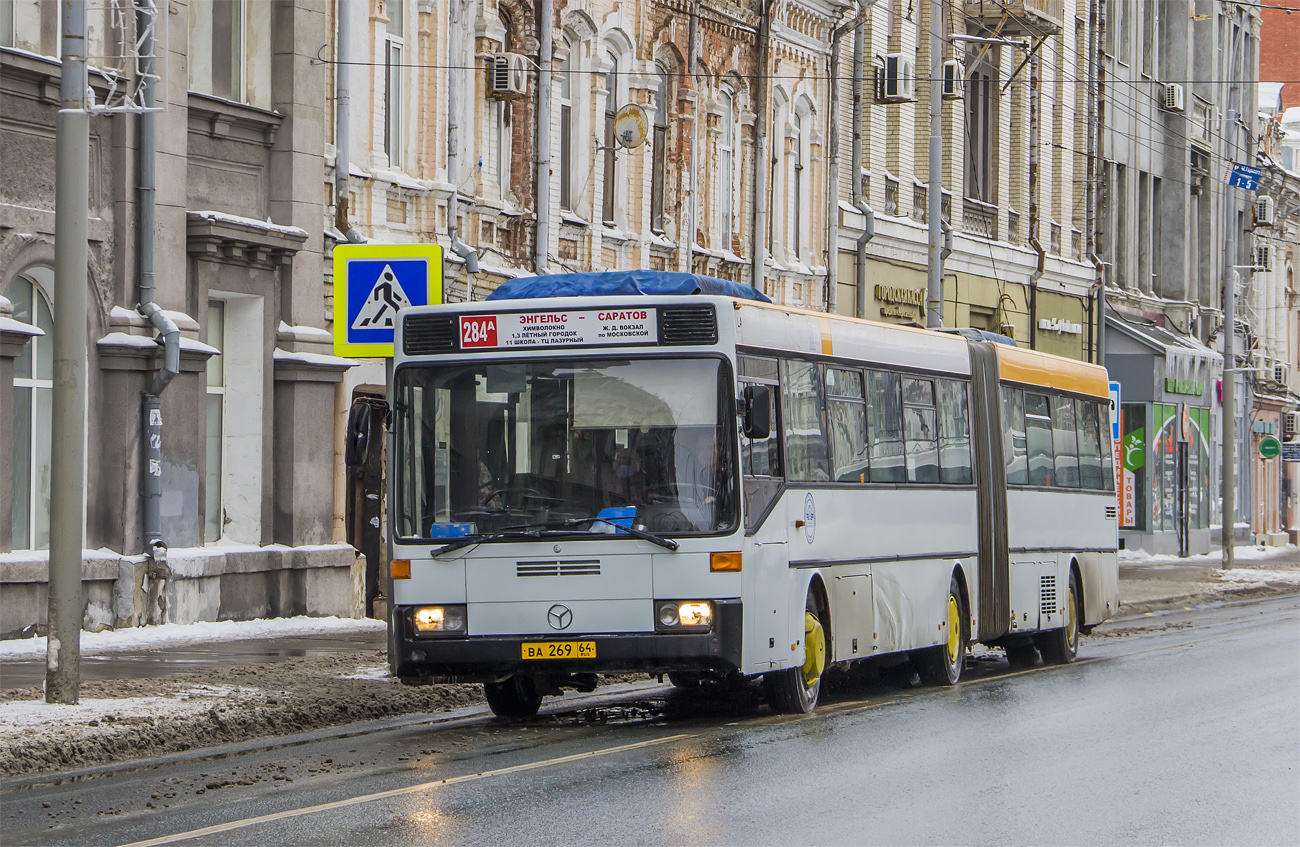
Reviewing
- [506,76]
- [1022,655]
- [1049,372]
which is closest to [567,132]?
[506,76]

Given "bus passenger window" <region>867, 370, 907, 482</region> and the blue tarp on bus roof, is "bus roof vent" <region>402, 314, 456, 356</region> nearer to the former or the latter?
the blue tarp on bus roof

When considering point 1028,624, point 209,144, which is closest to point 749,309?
point 1028,624

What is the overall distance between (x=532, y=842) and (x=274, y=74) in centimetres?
1560

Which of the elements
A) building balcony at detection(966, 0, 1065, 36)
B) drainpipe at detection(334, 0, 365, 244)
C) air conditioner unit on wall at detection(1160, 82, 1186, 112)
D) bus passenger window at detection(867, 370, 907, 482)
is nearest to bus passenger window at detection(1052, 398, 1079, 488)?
bus passenger window at detection(867, 370, 907, 482)

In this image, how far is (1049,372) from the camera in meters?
22.3

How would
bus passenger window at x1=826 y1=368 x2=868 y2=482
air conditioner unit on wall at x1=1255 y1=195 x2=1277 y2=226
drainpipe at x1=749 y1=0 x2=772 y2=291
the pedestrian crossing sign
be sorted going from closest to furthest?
the pedestrian crossing sign < bus passenger window at x1=826 y1=368 x2=868 y2=482 < drainpipe at x1=749 y1=0 x2=772 y2=291 < air conditioner unit on wall at x1=1255 y1=195 x2=1277 y2=226

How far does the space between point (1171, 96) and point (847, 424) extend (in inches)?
1597

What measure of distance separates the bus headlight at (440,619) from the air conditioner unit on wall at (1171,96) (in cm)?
4373

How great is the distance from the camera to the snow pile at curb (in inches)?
726

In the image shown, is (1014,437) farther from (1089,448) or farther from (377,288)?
(377,288)

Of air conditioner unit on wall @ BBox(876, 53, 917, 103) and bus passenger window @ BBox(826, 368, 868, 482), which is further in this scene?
air conditioner unit on wall @ BBox(876, 53, 917, 103)

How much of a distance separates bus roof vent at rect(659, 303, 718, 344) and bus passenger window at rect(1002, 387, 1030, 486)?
706cm

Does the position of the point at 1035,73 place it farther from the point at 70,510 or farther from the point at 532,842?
the point at 532,842

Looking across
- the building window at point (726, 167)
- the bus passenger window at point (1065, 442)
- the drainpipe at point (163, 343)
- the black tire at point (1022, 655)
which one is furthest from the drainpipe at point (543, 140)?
the black tire at point (1022, 655)
